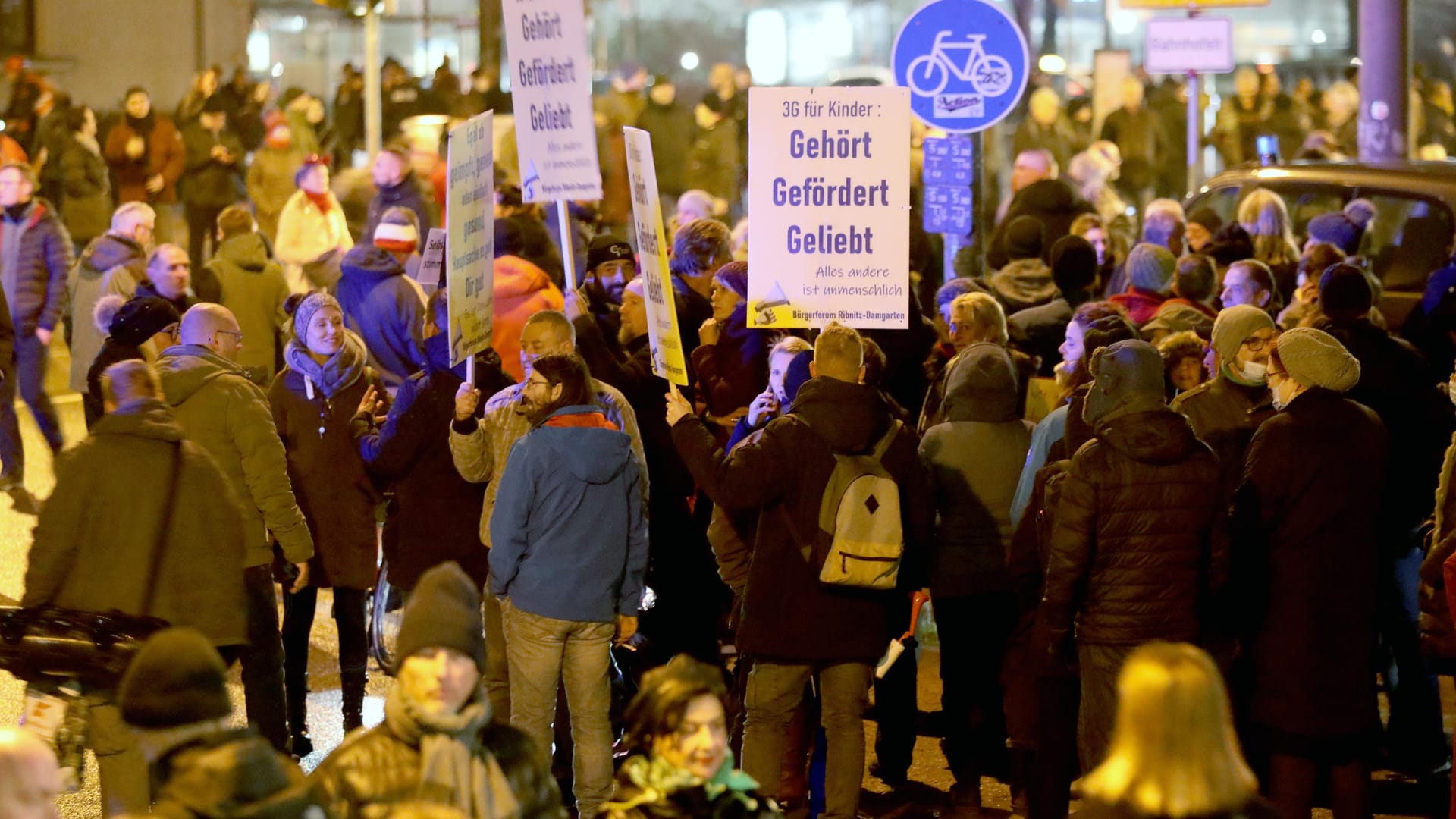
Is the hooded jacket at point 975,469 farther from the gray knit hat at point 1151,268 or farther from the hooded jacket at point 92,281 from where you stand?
the hooded jacket at point 92,281

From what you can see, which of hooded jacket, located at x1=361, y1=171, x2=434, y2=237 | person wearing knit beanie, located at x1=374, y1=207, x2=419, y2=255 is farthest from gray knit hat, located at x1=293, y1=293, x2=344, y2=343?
hooded jacket, located at x1=361, y1=171, x2=434, y2=237

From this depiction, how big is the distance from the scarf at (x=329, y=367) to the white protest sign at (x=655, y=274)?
1.26 m

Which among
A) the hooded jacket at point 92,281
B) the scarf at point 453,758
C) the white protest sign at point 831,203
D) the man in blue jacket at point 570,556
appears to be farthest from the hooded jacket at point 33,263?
the scarf at point 453,758

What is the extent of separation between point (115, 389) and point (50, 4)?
20592mm

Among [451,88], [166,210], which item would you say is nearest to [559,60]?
[166,210]

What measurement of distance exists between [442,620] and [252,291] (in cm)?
781

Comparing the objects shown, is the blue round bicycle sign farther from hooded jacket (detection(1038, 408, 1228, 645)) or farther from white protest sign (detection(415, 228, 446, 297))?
hooded jacket (detection(1038, 408, 1228, 645))

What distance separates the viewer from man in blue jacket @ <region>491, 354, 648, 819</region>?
21.8 ft

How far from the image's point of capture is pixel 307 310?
313 inches

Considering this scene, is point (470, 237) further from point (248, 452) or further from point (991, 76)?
point (991, 76)

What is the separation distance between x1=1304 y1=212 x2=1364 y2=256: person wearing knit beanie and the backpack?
224 inches

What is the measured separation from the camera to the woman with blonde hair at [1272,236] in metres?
11.5

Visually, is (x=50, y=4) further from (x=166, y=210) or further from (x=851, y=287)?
(x=851, y=287)

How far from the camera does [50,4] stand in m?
25.0
